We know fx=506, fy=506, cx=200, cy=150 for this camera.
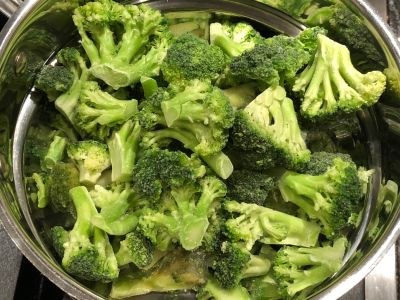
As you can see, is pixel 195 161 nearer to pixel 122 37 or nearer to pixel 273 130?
pixel 273 130

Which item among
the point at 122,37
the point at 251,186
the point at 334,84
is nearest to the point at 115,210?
the point at 251,186

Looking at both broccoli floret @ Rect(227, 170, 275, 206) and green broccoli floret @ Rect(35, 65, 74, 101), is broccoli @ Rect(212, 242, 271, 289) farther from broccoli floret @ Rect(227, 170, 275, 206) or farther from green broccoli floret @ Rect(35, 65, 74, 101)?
green broccoli floret @ Rect(35, 65, 74, 101)

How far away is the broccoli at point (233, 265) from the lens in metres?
1.07

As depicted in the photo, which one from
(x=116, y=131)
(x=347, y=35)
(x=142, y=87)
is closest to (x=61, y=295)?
(x=116, y=131)

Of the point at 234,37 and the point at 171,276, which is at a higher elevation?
the point at 234,37

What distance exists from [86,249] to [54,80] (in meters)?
0.42

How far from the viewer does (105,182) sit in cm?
121

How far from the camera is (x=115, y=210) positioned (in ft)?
3.66

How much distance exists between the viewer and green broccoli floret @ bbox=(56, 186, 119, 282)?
105cm

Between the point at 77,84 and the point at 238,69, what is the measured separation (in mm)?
395

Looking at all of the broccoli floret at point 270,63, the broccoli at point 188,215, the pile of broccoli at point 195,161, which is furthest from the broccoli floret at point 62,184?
the broccoli floret at point 270,63

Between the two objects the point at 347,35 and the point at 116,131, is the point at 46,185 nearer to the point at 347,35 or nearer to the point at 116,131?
the point at 116,131

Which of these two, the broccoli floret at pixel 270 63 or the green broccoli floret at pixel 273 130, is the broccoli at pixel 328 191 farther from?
the broccoli floret at pixel 270 63

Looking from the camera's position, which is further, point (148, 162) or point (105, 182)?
point (105, 182)
